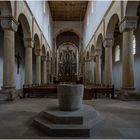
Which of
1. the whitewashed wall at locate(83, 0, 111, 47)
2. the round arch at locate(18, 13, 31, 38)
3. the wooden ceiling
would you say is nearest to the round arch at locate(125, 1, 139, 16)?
the whitewashed wall at locate(83, 0, 111, 47)

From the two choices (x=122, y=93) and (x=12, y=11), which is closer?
(x=12, y=11)

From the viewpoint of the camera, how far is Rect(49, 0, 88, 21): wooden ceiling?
27266 millimetres

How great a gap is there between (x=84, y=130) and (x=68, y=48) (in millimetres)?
36459

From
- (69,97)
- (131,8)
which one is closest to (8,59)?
(69,97)

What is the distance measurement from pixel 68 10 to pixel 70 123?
85.4ft

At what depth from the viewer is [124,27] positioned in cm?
1115

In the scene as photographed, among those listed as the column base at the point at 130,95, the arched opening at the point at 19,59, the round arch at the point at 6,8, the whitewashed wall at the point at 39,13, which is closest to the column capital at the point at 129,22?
the column base at the point at 130,95

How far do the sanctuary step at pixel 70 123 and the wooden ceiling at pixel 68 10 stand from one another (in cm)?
2278

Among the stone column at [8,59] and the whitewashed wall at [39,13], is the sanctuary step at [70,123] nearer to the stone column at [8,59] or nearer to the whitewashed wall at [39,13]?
the stone column at [8,59]

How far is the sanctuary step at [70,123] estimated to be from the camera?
15.8 feet

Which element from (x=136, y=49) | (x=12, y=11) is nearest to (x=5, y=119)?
(x=12, y=11)

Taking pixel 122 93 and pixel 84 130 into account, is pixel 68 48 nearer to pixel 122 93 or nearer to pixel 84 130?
pixel 122 93

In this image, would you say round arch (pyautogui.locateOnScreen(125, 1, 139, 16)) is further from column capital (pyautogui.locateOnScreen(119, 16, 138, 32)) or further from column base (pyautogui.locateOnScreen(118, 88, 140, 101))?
column base (pyautogui.locateOnScreen(118, 88, 140, 101))

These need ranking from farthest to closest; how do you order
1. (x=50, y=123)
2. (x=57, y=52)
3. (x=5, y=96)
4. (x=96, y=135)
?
1. (x=57, y=52)
2. (x=5, y=96)
3. (x=50, y=123)
4. (x=96, y=135)
